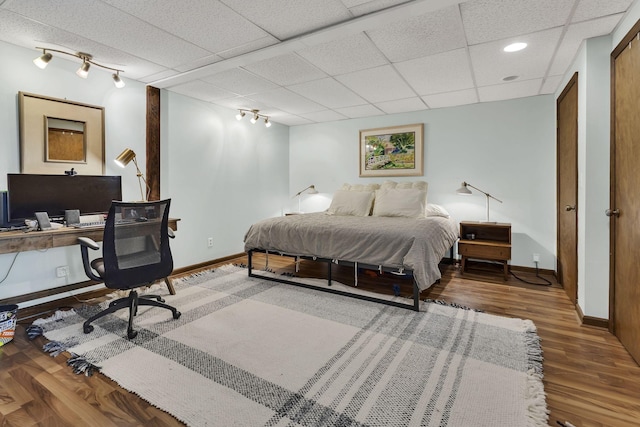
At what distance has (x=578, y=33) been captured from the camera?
2.41m

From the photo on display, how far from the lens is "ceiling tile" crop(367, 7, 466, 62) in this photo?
7.34 ft

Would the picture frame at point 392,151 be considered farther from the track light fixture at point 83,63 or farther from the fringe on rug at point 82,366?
the fringe on rug at point 82,366

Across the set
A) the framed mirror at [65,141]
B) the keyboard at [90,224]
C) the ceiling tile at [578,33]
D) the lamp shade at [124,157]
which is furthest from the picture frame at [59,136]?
the ceiling tile at [578,33]

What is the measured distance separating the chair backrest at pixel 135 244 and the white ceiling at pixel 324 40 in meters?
1.43

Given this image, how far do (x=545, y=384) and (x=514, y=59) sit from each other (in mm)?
2784

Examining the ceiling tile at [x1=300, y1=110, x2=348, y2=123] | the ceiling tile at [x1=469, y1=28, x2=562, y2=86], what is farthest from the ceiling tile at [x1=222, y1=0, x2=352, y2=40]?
the ceiling tile at [x1=300, y1=110, x2=348, y2=123]

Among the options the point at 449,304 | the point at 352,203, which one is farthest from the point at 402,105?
the point at 449,304

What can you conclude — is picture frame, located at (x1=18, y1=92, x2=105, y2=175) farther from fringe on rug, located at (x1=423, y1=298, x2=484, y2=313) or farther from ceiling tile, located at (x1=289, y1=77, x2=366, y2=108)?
fringe on rug, located at (x1=423, y1=298, x2=484, y2=313)

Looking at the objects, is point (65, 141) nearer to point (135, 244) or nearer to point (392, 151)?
point (135, 244)

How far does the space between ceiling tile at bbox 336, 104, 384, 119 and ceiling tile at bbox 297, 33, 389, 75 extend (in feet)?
4.74

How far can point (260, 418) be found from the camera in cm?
146

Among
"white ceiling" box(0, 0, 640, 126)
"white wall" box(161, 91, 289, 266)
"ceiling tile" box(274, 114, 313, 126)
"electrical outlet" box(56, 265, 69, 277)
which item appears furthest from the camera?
"ceiling tile" box(274, 114, 313, 126)

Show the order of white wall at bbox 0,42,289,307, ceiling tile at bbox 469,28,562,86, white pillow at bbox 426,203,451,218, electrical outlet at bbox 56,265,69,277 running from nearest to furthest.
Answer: ceiling tile at bbox 469,28,562,86 → white wall at bbox 0,42,289,307 → electrical outlet at bbox 56,265,69,277 → white pillow at bbox 426,203,451,218

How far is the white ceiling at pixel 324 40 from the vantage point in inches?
84.0
